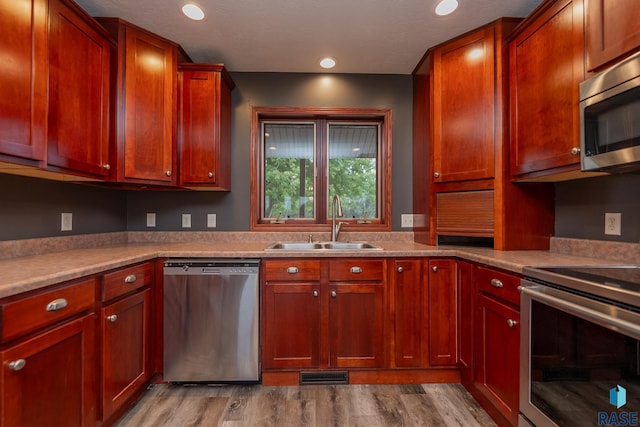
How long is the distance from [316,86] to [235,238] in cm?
153

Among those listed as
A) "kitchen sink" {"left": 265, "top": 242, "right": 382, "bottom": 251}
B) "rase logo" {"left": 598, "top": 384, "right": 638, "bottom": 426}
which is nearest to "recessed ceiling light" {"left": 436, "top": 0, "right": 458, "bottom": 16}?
"kitchen sink" {"left": 265, "top": 242, "right": 382, "bottom": 251}

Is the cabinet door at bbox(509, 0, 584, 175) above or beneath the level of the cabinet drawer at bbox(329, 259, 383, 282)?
above

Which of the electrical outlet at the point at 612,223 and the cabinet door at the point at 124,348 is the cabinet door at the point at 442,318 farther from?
the cabinet door at the point at 124,348

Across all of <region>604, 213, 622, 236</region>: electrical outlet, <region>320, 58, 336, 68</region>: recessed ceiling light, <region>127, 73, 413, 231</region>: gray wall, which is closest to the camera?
<region>604, 213, 622, 236</region>: electrical outlet

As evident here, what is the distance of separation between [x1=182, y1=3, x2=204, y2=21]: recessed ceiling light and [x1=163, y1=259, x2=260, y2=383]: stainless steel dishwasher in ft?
5.15

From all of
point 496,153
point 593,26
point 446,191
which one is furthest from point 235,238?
point 593,26

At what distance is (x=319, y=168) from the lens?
2.73 meters

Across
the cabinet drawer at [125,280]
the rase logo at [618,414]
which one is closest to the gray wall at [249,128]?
the cabinet drawer at [125,280]

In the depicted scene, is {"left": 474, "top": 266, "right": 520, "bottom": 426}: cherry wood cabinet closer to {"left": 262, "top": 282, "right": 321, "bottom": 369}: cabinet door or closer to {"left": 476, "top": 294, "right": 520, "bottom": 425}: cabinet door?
{"left": 476, "top": 294, "right": 520, "bottom": 425}: cabinet door

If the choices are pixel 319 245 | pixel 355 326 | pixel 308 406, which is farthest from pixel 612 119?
pixel 308 406

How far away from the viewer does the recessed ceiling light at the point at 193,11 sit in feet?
5.90

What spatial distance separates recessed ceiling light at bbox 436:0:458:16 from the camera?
5.85 feet

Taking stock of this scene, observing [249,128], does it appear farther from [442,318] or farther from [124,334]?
[442,318]

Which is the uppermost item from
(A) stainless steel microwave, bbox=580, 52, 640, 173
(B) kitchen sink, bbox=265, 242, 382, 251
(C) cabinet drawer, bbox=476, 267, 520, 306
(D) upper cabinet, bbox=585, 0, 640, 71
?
(D) upper cabinet, bbox=585, 0, 640, 71
